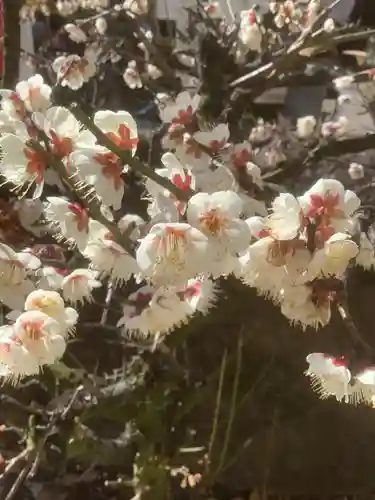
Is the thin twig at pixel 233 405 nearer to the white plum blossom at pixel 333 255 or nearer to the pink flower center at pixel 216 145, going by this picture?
the pink flower center at pixel 216 145

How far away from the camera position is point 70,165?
65 centimetres

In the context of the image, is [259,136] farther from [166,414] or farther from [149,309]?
[149,309]

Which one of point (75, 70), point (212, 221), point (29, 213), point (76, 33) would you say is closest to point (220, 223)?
point (212, 221)

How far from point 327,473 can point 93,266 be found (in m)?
0.87

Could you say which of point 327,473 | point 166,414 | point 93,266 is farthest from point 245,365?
point 93,266

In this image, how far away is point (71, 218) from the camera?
66 centimetres

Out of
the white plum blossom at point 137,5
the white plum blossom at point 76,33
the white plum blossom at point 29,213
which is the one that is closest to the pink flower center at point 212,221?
the white plum blossom at point 29,213

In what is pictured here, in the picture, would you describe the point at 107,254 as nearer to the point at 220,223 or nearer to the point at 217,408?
the point at 220,223

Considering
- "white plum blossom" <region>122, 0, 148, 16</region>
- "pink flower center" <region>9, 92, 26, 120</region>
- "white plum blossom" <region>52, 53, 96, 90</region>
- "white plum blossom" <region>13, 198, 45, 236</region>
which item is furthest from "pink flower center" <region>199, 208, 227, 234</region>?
"white plum blossom" <region>122, 0, 148, 16</region>

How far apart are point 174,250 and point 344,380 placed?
219 mm

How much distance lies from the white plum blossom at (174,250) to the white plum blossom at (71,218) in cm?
11

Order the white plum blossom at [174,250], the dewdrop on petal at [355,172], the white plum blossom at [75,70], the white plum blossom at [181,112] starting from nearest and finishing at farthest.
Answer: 1. the white plum blossom at [174,250]
2. the white plum blossom at [181,112]
3. the white plum blossom at [75,70]
4. the dewdrop on petal at [355,172]

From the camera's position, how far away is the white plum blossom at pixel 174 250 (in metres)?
0.56

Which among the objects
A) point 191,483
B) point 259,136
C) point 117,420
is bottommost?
point 191,483
